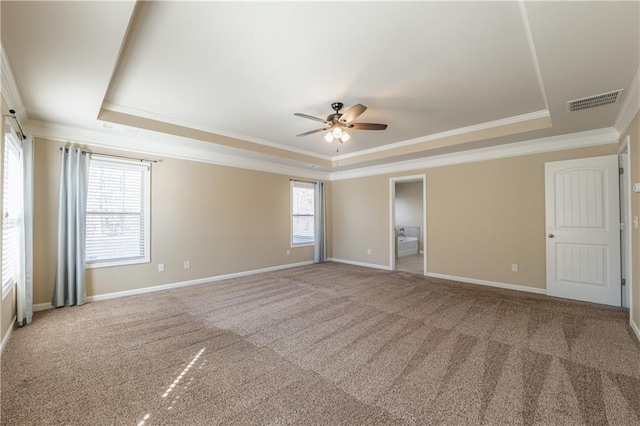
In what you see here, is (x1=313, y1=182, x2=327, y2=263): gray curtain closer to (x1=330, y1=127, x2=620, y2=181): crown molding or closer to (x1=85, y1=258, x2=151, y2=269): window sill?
(x1=330, y1=127, x2=620, y2=181): crown molding

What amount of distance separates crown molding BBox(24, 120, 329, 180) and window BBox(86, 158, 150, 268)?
0.27 metres

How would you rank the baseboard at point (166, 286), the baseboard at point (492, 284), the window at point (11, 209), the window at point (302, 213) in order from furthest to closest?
the window at point (302, 213), the baseboard at point (492, 284), the baseboard at point (166, 286), the window at point (11, 209)

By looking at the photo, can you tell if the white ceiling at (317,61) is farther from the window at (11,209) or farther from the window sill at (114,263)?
the window sill at (114,263)

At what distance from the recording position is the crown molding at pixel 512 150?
3776mm

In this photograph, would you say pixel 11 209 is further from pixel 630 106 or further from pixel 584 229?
pixel 584 229

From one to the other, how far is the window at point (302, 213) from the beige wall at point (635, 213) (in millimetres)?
5308

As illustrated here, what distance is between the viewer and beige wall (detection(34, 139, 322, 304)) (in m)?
3.56

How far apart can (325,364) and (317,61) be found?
2.65m

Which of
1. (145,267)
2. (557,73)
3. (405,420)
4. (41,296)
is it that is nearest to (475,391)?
(405,420)

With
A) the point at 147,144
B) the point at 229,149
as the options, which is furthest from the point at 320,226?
the point at 147,144

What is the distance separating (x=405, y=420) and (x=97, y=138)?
193 inches

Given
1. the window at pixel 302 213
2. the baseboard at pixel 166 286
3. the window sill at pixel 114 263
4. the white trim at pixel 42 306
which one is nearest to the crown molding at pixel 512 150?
the window at pixel 302 213

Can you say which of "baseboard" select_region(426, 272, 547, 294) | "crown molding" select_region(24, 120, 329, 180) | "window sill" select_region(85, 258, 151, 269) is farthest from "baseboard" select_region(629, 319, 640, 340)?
"window sill" select_region(85, 258, 151, 269)

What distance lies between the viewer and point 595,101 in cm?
284
